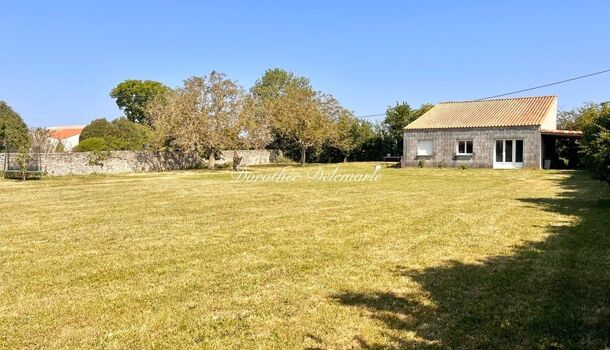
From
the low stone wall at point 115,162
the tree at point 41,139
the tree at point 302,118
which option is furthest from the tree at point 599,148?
the tree at point 41,139

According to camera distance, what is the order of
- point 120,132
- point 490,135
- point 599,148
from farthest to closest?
point 120,132 → point 490,135 → point 599,148

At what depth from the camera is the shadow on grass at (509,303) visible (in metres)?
3.64

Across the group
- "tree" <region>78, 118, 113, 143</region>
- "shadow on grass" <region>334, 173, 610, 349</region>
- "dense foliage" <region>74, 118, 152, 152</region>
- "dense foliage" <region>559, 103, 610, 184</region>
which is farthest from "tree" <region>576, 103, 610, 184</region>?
"tree" <region>78, 118, 113, 143</region>

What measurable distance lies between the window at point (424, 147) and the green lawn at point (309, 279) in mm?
20887

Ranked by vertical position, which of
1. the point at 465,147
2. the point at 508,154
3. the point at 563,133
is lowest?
the point at 508,154

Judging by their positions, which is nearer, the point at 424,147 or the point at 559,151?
the point at 559,151

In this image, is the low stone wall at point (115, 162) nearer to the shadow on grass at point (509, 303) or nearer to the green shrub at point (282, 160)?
the green shrub at point (282, 160)

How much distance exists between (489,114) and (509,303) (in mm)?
28727

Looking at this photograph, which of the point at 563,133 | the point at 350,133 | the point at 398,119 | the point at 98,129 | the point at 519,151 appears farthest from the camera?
the point at 98,129

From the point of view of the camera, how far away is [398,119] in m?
40.5

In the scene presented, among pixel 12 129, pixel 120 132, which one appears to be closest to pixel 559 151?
pixel 120 132

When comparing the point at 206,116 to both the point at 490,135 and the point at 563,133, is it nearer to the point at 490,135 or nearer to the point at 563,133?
the point at 490,135

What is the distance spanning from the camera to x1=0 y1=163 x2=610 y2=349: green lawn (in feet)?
12.4

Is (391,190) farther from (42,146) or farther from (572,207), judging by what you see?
(42,146)
